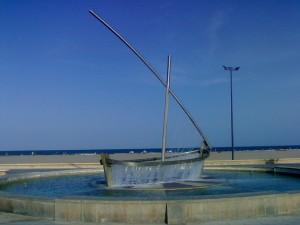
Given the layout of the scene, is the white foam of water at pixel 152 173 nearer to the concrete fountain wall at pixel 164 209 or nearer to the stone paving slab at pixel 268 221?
the concrete fountain wall at pixel 164 209

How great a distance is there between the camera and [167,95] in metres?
26.1

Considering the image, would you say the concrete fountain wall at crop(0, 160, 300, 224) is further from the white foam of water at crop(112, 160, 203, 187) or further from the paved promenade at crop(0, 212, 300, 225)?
the white foam of water at crop(112, 160, 203, 187)

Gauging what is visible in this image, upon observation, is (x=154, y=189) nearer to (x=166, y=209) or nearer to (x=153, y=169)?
(x=153, y=169)

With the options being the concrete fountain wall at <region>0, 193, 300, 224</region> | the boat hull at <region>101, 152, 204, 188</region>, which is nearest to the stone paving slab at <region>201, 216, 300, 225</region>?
the concrete fountain wall at <region>0, 193, 300, 224</region>

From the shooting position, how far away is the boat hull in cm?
2072

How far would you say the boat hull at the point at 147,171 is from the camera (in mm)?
20719

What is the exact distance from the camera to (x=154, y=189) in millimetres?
19547

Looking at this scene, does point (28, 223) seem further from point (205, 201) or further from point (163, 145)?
point (163, 145)

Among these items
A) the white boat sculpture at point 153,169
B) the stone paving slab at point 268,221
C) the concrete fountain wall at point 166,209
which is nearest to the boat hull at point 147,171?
the white boat sculpture at point 153,169

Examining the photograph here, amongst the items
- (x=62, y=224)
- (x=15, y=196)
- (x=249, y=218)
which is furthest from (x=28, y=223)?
(x=249, y=218)

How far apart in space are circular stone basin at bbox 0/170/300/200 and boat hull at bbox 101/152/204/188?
777 millimetres

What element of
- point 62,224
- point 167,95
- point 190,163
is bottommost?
point 62,224

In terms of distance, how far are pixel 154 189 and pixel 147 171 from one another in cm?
202

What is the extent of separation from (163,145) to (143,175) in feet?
12.1
